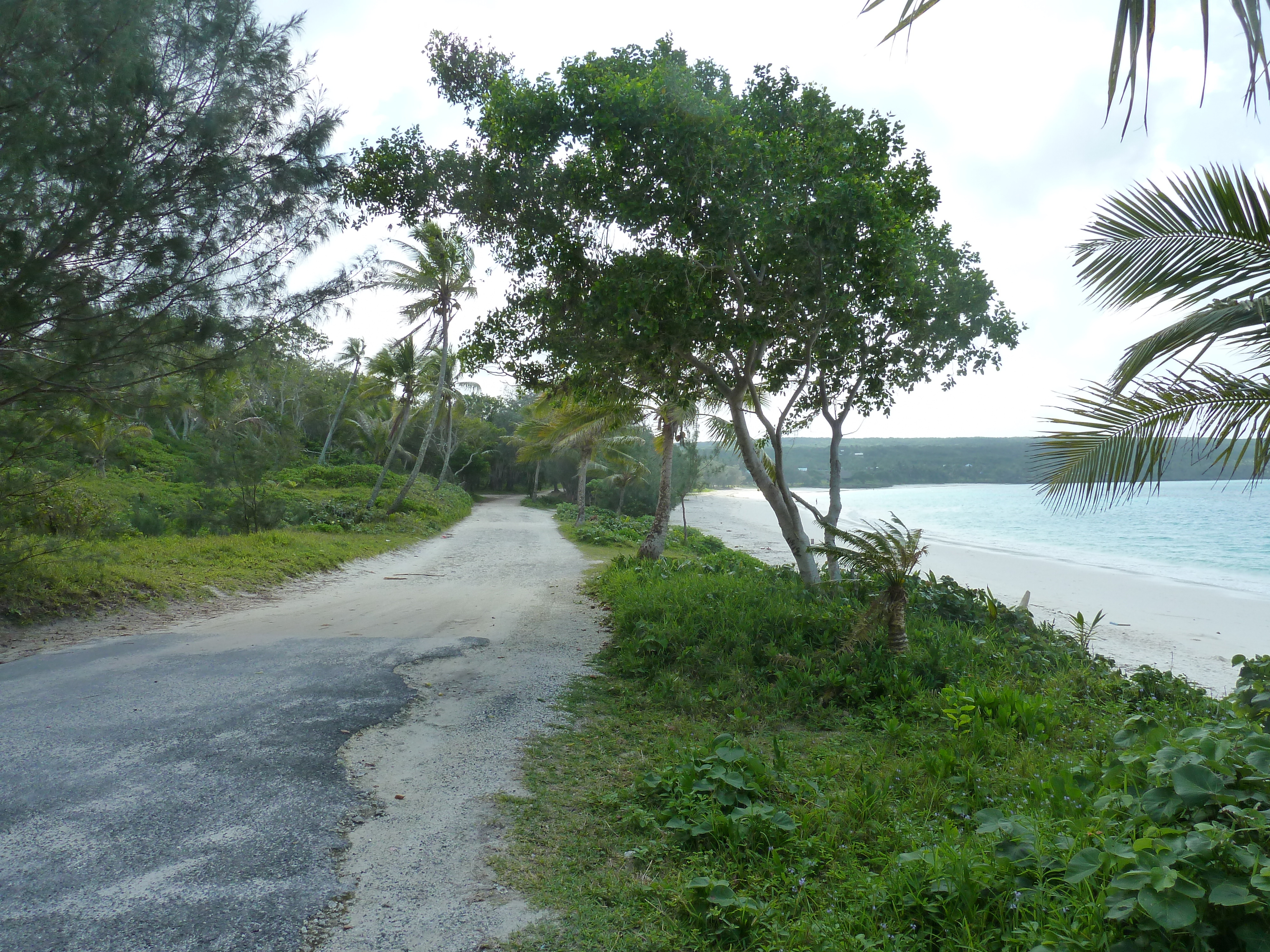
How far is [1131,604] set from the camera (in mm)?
15672

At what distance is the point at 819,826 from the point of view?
3.08 metres

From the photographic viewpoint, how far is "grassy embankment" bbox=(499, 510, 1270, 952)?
78.9 inches

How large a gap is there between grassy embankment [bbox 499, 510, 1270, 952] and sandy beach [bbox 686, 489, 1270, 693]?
18.9ft

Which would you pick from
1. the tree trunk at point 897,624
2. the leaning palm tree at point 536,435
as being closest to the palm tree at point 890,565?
the tree trunk at point 897,624

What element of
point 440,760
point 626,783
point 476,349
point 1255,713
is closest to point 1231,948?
point 1255,713

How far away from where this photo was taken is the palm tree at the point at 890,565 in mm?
5750

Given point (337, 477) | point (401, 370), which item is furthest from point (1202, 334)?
point (337, 477)

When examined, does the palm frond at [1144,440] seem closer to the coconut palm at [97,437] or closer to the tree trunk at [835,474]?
the tree trunk at [835,474]

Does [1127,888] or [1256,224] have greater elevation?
[1256,224]

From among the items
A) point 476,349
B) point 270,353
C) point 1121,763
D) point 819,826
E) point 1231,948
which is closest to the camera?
point 1231,948

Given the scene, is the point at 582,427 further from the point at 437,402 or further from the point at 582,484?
the point at 582,484

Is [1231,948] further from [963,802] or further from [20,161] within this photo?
[20,161]

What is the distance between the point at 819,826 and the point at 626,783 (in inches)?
45.2

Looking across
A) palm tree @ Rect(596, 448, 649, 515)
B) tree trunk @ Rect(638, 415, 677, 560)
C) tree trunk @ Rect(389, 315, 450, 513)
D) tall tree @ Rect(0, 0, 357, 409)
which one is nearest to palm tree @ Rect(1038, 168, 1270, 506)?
tall tree @ Rect(0, 0, 357, 409)
